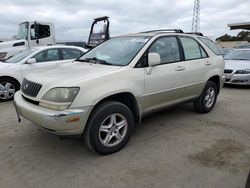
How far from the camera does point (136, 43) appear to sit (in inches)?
177

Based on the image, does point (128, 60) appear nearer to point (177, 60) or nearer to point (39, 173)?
point (177, 60)

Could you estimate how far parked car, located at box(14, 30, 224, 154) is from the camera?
343 centimetres

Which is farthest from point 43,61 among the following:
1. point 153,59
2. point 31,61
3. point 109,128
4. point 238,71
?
point 238,71

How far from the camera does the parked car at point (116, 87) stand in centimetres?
343

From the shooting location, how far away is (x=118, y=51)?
4.54 meters

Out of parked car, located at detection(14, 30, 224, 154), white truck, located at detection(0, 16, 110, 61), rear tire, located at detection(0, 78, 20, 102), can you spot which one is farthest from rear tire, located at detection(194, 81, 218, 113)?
white truck, located at detection(0, 16, 110, 61)

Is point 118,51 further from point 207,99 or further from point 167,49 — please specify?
point 207,99

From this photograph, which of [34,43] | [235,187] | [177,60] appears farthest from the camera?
[34,43]

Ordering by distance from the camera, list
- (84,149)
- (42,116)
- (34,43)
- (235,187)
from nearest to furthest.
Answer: (235,187), (42,116), (84,149), (34,43)

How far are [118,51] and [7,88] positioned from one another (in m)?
4.02

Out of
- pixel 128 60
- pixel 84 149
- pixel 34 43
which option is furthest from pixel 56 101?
pixel 34 43

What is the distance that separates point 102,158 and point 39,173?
85 cm

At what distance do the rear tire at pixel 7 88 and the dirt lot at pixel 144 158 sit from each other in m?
2.04

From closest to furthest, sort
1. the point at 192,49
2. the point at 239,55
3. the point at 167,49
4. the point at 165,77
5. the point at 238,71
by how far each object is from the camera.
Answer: the point at 165,77, the point at 167,49, the point at 192,49, the point at 238,71, the point at 239,55
